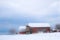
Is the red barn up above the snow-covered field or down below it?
above

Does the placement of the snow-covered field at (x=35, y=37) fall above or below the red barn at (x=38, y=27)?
below

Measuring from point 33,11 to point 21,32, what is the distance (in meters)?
0.35

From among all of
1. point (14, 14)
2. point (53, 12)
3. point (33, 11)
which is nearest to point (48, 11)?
point (53, 12)

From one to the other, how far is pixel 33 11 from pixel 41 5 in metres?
0.15

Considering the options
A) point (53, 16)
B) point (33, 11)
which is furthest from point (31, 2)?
point (53, 16)

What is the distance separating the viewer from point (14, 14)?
166 cm

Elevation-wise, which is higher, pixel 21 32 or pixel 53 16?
pixel 53 16

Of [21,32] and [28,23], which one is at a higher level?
[28,23]

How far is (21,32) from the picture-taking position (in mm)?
Result: 1633

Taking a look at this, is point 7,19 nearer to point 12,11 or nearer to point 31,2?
point 12,11

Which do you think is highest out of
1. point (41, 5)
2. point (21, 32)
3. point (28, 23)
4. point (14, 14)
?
point (41, 5)

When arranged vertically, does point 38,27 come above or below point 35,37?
above

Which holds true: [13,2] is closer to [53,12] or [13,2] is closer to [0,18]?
[0,18]

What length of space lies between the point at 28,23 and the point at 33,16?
0.41 feet
